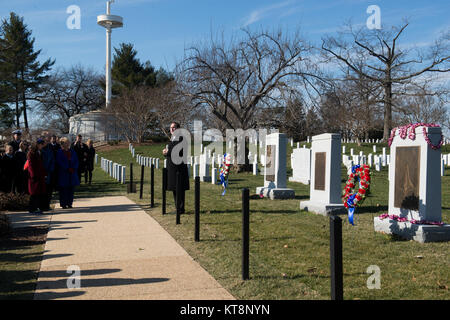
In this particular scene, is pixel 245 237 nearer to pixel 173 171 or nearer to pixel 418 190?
pixel 418 190

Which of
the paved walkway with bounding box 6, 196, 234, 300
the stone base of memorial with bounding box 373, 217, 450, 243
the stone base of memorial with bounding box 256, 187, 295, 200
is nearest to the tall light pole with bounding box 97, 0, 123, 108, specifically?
the stone base of memorial with bounding box 256, 187, 295, 200

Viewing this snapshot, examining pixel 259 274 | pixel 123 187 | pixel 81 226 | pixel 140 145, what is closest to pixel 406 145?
pixel 259 274

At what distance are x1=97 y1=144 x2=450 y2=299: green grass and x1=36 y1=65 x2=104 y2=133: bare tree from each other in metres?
57.4

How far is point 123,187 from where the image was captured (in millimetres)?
16516

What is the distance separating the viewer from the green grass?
458cm

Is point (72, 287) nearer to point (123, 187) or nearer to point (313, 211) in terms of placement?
point (313, 211)

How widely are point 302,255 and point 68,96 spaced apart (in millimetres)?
65210

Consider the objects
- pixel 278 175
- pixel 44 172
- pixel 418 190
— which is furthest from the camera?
pixel 278 175

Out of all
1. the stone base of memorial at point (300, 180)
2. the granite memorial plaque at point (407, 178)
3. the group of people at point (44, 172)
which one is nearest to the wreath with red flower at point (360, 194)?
the granite memorial plaque at point (407, 178)

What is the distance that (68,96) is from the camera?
64.9m

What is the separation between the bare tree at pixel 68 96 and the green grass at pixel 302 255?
57.4m

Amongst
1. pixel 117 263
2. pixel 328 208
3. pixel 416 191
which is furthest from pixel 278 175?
pixel 117 263

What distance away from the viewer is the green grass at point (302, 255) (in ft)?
15.0

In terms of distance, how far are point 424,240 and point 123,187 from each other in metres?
12.2
